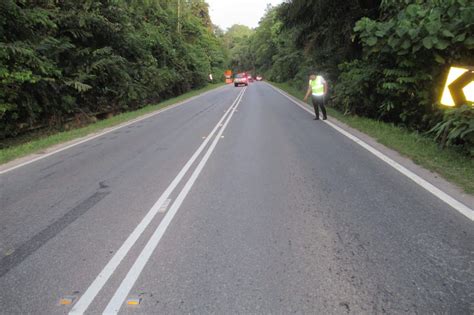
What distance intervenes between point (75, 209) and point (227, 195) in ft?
7.17

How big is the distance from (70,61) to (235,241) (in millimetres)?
16325

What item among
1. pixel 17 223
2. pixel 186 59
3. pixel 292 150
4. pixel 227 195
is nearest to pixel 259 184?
pixel 227 195

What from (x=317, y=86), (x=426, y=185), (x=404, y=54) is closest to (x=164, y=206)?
(x=426, y=185)

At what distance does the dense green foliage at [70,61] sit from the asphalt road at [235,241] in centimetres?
662

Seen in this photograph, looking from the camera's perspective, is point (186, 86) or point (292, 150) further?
point (186, 86)

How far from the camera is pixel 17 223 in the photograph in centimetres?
485

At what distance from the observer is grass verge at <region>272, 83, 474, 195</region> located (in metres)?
5.80

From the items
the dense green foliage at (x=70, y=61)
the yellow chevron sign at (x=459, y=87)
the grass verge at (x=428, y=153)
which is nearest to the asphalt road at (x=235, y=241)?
the grass verge at (x=428, y=153)

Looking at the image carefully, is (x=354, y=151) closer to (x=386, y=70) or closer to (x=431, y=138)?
(x=431, y=138)

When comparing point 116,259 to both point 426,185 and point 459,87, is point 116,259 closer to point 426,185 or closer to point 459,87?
point 426,185

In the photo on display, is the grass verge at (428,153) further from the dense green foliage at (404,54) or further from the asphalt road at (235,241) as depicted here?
the asphalt road at (235,241)

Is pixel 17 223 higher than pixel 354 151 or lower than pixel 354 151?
higher

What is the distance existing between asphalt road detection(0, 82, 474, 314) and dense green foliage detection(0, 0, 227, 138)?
21.7 ft

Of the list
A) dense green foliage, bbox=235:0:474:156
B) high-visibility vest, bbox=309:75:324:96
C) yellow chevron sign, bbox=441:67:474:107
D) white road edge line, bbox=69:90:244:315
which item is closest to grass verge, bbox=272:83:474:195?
dense green foliage, bbox=235:0:474:156
